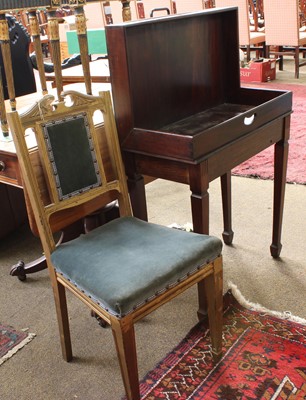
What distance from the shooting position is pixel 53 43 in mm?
1875

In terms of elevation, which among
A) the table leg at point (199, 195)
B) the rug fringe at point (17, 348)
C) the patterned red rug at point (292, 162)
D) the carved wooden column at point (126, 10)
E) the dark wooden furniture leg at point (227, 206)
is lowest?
the rug fringe at point (17, 348)

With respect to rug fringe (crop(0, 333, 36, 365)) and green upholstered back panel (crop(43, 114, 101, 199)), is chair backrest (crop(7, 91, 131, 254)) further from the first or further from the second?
rug fringe (crop(0, 333, 36, 365))

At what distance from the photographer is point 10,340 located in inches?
71.5

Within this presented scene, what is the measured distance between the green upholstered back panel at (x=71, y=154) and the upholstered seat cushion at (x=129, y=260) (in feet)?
0.55

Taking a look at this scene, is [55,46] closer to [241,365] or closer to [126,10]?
[126,10]

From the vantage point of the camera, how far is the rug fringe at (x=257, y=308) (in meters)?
1.77

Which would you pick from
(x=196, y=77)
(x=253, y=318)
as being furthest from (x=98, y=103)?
(x=253, y=318)

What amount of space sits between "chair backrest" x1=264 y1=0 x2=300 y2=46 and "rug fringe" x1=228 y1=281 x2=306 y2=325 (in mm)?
4167

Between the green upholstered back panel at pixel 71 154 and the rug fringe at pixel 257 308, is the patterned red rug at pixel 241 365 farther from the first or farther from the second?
the green upholstered back panel at pixel 71 154

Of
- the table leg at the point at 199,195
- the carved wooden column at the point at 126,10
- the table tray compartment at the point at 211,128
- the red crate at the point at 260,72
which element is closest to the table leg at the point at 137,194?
the table tray compartment at the point at 211,128

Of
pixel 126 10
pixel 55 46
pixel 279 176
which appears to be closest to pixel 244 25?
pixel 126 10

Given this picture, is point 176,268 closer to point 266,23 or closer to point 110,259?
point 110,259

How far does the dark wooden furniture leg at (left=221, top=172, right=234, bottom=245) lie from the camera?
7.27 ft

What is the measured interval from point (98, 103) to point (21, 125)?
11.3 inches
